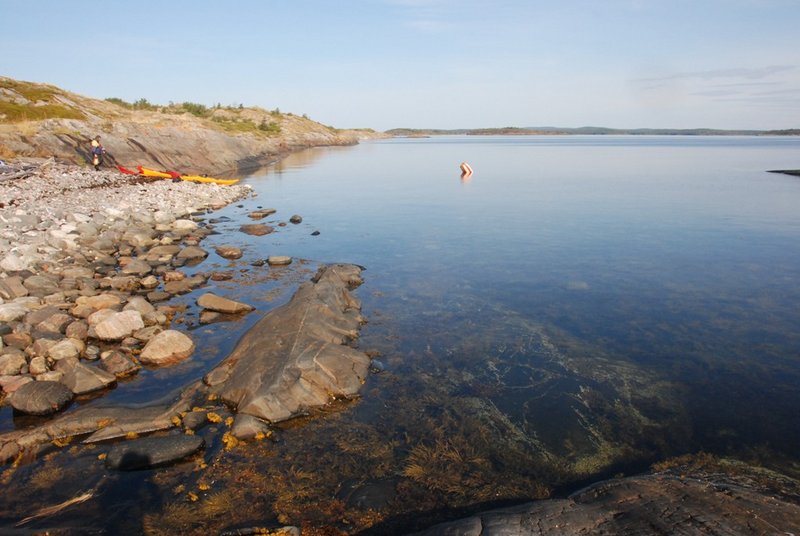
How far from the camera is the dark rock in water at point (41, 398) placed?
1048 centimetres

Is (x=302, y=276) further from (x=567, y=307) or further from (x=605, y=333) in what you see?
(x=605, y=333)

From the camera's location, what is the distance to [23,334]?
13.1 meters

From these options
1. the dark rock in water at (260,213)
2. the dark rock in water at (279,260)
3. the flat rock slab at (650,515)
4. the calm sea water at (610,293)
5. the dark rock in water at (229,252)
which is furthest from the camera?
the dark rock in water at (260,213)

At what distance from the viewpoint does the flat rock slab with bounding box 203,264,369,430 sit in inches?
425

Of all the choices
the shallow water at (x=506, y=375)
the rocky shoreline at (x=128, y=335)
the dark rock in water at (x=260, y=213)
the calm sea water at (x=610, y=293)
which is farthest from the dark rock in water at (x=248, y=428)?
the dark rock in water at (x=260, y=213)

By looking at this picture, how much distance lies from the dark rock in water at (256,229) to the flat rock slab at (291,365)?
15035 millimetres

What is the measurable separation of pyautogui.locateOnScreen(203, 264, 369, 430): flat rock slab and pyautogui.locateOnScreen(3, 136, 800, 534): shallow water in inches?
25.3

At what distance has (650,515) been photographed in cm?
677

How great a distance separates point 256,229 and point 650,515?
26.1 metres

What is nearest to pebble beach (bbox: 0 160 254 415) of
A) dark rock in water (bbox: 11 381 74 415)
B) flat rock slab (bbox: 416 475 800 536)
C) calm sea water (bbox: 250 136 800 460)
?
dark rock in water (bbox: 11 381 74 415)

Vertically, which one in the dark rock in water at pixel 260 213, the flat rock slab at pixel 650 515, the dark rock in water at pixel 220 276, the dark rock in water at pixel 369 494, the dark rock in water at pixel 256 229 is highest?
the flat rock slab at pixel 650 515

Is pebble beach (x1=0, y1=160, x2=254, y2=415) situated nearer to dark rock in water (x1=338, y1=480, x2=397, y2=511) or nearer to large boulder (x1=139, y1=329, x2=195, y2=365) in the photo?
large boulder (x1=139, y1=329, x2=195, y2=365)

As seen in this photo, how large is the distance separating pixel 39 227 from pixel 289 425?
781 inches

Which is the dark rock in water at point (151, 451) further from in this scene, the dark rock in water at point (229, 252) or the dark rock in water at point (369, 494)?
the dark rock in water at point (229, 252)
